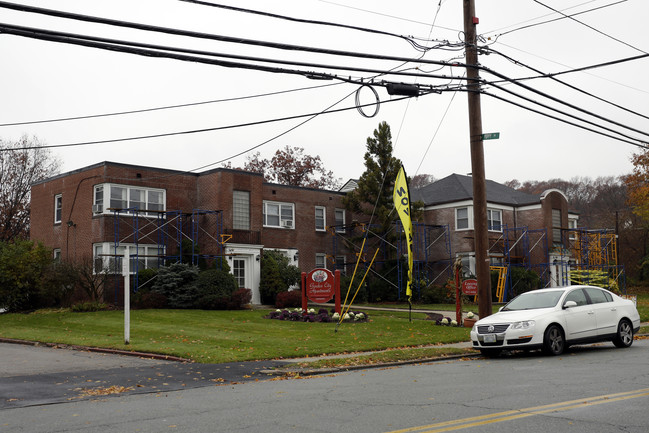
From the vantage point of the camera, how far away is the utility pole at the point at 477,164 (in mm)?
16812

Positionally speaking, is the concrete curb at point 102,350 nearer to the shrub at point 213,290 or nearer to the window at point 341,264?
the shrub at point 213,290

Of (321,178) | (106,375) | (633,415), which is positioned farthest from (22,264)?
(321,178)

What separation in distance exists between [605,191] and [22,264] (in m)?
65.7

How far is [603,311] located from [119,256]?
20288mm

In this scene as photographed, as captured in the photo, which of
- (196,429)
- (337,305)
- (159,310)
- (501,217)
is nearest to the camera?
(196,429)

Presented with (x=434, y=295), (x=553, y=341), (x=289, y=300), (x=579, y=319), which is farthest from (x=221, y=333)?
(x=434, y=295)

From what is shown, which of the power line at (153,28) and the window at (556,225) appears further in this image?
the window at (556,225)

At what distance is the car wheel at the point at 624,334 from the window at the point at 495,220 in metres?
23.8

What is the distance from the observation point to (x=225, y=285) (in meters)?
28.2

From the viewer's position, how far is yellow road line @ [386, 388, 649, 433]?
6.83 meters

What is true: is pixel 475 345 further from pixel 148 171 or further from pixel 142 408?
pixel 148 171

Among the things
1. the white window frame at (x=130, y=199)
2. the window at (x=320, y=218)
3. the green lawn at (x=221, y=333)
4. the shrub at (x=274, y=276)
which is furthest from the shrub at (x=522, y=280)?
the white window frame at (x=130, y=199)

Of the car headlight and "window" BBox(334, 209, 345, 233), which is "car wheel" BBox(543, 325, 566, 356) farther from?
"window" BBox(334, 209, 345, 233)

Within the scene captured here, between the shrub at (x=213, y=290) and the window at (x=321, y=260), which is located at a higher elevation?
the window at (x=321, y=260)
